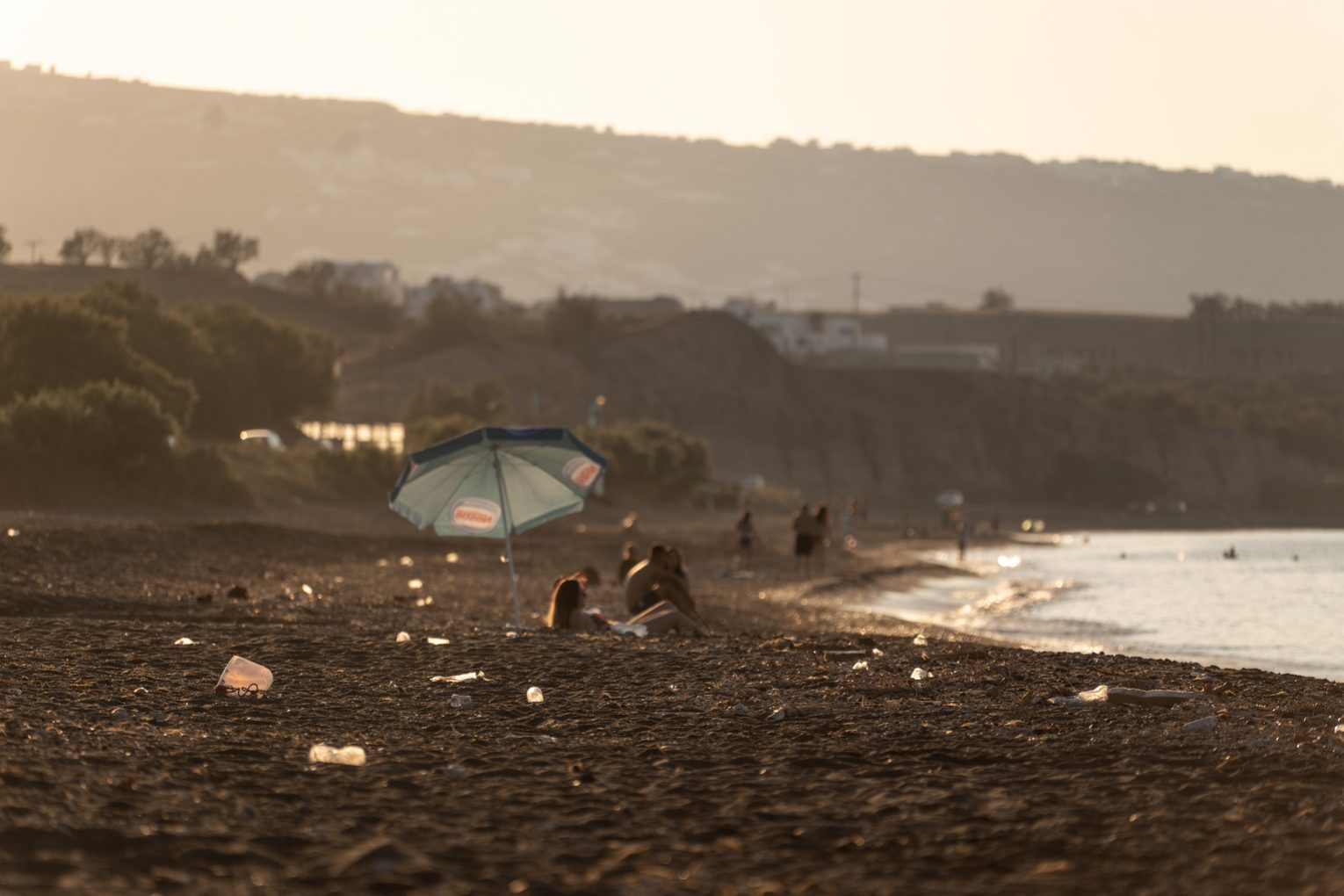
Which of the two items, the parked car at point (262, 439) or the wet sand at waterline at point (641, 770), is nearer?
the wet sand at waterline at point (641, 770)

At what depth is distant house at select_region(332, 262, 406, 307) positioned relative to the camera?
13825cm

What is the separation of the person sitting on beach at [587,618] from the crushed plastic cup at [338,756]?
8.17 meters

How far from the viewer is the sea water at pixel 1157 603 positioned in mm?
21094

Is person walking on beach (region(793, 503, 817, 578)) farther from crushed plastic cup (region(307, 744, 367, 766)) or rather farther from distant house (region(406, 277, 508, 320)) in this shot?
distant house (region(406, 277, 508, 320))

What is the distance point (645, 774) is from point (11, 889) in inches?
118

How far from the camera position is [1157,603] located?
1245 inches

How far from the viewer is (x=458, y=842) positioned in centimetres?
621

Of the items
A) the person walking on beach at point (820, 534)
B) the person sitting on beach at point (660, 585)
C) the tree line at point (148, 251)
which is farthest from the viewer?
the tree line at point (148, 251)

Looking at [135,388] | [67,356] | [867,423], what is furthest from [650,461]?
[867,423]

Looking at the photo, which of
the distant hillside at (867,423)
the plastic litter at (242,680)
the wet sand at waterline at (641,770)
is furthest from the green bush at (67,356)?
the distant hillside at (867,423)

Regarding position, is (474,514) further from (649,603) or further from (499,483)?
(649,603)

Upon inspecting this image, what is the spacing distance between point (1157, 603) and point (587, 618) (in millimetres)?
18274

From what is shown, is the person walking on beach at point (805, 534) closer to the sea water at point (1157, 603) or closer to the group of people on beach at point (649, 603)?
the sea water at point (1157, 603)

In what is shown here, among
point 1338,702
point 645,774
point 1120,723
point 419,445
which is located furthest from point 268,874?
point 419,445
